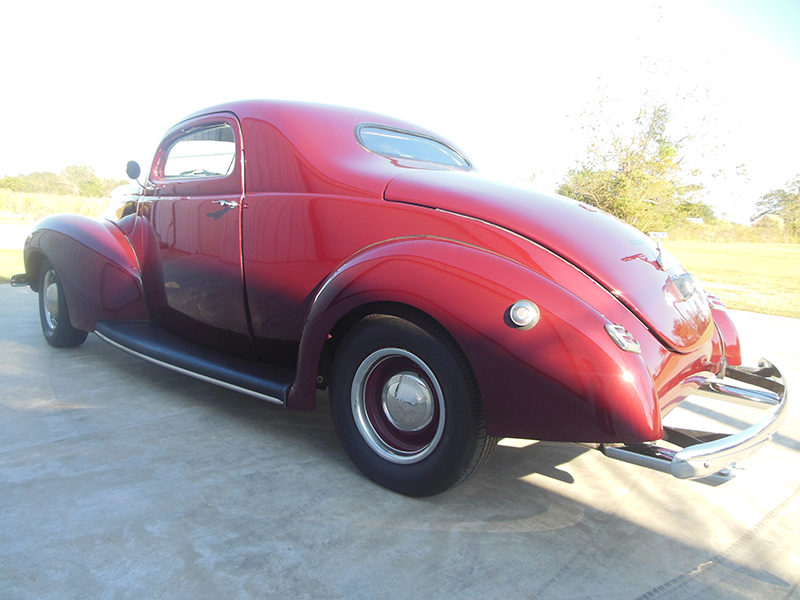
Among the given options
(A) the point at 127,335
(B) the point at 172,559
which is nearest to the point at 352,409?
A: (B) the point at 172,559

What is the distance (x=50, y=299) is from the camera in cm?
420

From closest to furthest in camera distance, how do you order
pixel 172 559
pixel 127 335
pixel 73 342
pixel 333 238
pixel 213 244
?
pixel 172 559 → pixel 333 238 → pixel 213 244 → pixel 127 335 → pixel 73 342

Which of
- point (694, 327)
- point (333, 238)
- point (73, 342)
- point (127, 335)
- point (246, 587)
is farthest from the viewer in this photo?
point (73, 342)

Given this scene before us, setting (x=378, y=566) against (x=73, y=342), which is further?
(x=73, y=342)

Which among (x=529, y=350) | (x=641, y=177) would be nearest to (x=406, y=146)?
(x=529, y=350)

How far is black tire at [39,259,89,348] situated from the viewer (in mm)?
4105

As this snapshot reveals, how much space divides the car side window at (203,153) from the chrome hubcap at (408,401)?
5.17 ft

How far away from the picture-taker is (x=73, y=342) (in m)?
4.33

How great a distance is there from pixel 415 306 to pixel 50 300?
136 inches

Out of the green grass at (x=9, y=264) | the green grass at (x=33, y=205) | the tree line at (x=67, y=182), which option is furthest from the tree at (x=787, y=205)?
the tree line at (x=67, y=182)

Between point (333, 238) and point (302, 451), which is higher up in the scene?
point (333, 238)

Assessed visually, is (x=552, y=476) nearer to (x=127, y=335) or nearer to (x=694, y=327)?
(x=694, y=327)

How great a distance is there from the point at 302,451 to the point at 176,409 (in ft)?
3.08

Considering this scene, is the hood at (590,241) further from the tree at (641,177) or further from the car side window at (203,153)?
the tree at (641,177)
